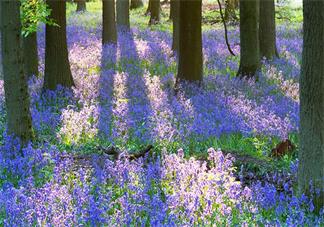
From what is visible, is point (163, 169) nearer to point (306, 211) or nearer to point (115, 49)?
point (306, 211)

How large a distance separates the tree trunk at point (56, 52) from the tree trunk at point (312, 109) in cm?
770

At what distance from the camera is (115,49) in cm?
1858

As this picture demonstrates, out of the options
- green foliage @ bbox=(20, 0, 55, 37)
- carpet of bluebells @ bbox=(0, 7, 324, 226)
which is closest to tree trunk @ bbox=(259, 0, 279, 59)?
carpet of bluebells @ bbox=(0, 7, 324, 226)

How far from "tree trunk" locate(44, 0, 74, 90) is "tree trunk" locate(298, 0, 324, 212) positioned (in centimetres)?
770

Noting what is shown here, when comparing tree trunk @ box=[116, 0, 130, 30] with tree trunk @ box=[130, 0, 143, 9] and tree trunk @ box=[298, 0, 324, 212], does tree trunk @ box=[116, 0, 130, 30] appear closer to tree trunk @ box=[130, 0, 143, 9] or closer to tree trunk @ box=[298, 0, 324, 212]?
tree trunk @ box=[130, 0, 143, 9]

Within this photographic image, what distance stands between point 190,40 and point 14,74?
5.96m

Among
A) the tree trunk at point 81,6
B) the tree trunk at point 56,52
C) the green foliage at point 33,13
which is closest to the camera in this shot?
the green foliage at point 33,13

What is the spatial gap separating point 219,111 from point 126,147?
250 cm

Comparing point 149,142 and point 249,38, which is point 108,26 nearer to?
point 249,38

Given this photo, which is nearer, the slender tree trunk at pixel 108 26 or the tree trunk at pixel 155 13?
the slender tree trunk at pixel 108 26

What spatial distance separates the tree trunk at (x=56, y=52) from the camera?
12.6 metres

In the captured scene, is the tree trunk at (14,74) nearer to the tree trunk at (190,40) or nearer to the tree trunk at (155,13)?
the tree trunk at (190,40)

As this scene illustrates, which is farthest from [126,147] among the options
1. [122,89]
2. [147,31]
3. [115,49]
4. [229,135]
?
[147,31]

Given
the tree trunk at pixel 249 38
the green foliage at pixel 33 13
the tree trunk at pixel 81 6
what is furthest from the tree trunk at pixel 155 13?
the green foliage at pixel 33 13
